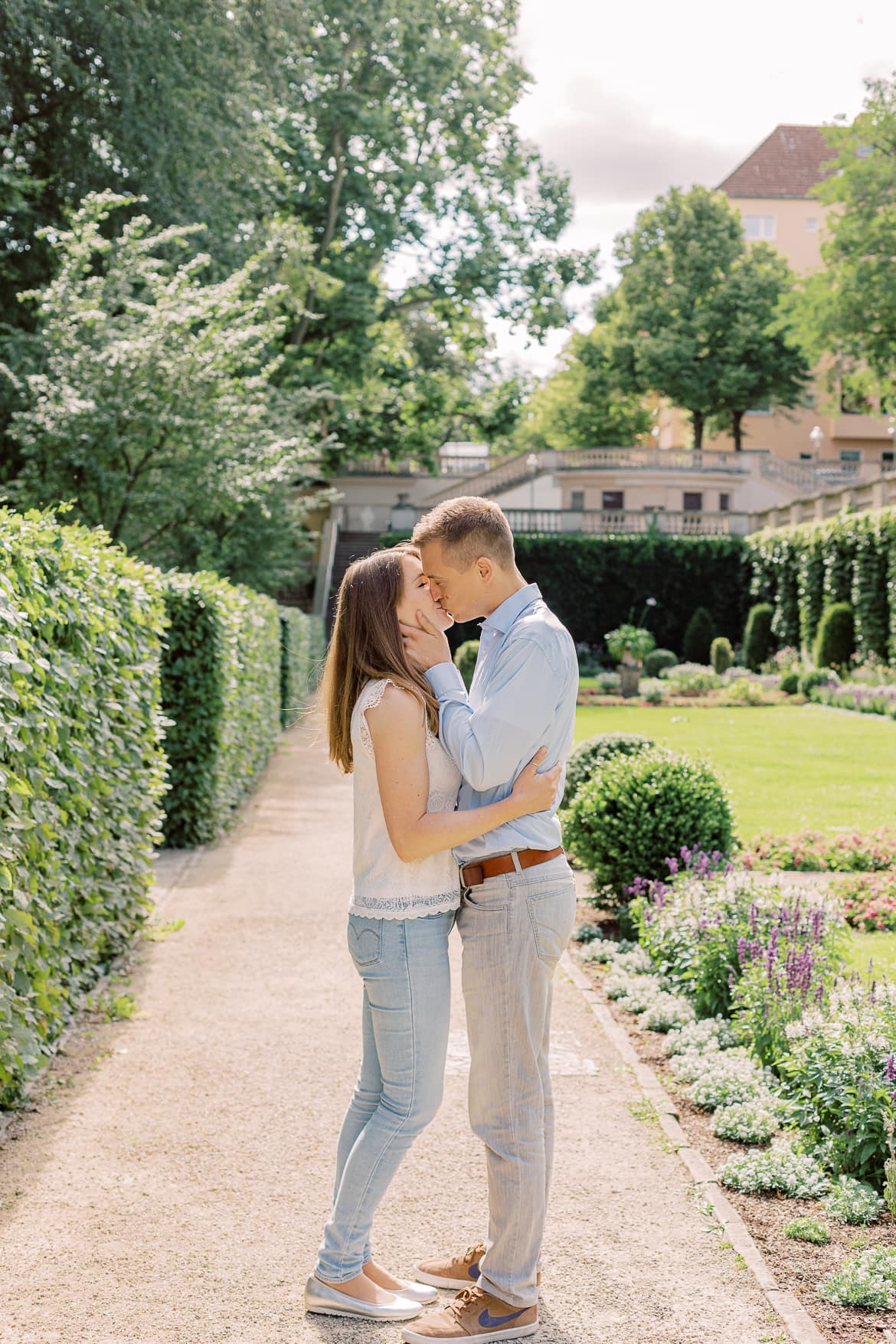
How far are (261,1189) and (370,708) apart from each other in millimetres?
1846

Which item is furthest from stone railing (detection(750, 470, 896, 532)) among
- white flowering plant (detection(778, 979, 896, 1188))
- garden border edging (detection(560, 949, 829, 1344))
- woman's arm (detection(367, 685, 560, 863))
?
woman's arm (detection(367, 685, 560, 863))

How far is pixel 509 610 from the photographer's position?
304 centimetres

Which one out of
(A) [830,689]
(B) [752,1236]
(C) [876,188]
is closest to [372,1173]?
(B) [752,1236]

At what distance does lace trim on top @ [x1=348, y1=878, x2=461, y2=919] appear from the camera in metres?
3.02

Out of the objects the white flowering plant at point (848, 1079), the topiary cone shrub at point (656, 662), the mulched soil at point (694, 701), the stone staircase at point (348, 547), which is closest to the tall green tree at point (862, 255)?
the topiary cone shrub at point (656, 662)

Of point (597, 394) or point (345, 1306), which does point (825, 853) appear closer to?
point (345, 1306)

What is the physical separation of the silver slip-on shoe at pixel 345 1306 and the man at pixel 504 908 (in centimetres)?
11

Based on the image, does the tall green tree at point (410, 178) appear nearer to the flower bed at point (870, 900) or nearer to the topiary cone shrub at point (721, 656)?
the topiary cone shrub at point (721, 656)

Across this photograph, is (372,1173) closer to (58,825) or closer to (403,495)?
(58,825)

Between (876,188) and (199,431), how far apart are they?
2651cm

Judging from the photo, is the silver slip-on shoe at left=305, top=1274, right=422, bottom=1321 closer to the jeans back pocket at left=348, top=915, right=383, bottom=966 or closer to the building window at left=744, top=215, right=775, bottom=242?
the jeans back pocket at left=348, top=915, right=383, bottom=966

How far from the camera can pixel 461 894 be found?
310 centimetres

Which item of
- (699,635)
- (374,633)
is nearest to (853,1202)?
(374,633)

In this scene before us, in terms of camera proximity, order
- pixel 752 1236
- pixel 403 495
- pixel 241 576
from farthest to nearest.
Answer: pixel 403 495 → pixel 241 576 → pixel 752 1236
